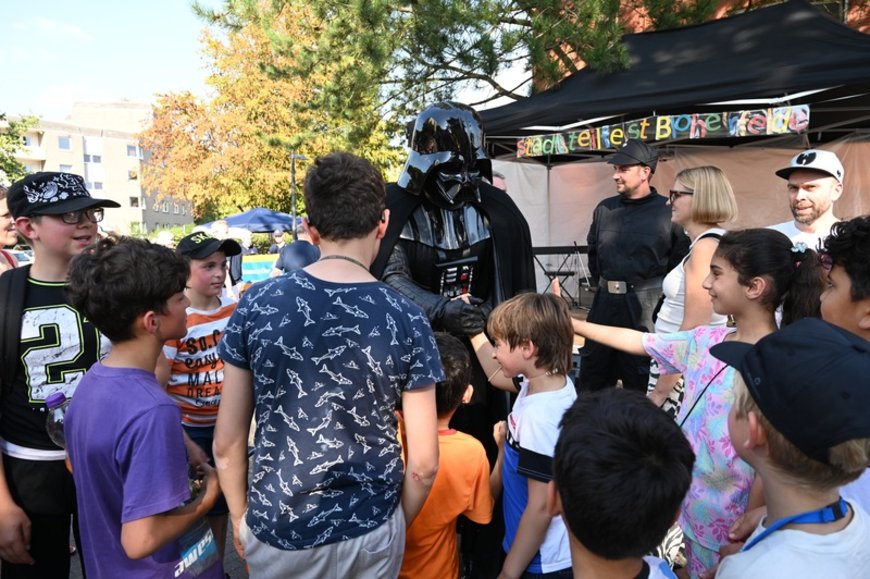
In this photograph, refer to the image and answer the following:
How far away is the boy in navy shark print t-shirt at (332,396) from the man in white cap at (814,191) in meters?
2.75

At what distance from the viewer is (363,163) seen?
1571 millimetres

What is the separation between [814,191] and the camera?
10.9ft

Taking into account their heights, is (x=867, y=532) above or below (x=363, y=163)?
below

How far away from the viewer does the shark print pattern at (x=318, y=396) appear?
4.72 feet

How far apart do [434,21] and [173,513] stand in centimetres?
741

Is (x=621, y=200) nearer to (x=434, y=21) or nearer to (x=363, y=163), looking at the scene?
(x=363, y=163)

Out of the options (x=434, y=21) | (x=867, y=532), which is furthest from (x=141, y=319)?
(x=434, y=21)

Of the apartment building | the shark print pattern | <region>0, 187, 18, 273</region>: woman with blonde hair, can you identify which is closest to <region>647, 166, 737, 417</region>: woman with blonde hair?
the shark print pattern

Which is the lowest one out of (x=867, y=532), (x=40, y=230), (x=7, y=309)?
(x=867, y=532)

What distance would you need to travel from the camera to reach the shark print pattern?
144 centimetres

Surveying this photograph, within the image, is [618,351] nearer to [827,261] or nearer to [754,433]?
[827,261]

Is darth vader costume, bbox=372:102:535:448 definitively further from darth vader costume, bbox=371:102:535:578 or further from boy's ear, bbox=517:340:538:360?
boy's ear, bbox=517:340:538:360

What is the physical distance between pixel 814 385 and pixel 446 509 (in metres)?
1.22

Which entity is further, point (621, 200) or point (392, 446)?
point (621, 200)
